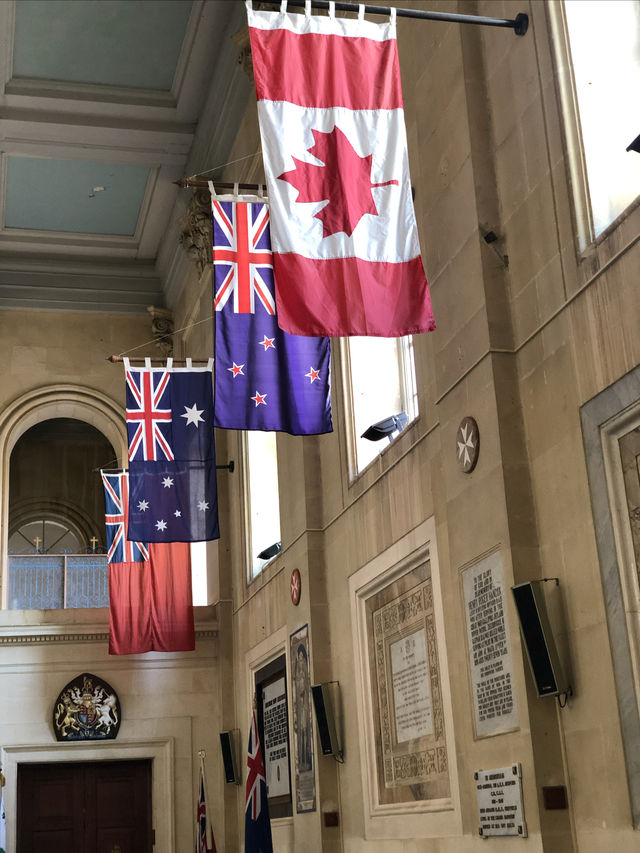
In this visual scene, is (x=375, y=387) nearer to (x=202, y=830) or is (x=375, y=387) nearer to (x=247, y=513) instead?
(x=247, y=513)

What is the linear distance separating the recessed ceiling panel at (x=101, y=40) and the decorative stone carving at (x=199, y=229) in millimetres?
1767

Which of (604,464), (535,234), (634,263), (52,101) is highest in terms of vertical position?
(52,101)

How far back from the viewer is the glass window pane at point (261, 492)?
15164 mm


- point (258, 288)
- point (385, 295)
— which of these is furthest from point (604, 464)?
point (258, 288)

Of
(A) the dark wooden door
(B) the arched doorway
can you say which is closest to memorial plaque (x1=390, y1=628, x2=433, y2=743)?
(A) the dark wooden door

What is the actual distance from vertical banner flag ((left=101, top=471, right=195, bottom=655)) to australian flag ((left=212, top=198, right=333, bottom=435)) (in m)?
5.94

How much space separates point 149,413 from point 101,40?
6011 mm

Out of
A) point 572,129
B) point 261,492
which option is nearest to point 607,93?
point 572,129

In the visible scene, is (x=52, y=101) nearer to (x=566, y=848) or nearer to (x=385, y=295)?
(x=385, y=295)

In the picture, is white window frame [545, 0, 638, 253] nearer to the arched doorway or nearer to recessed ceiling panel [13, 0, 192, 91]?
recessed ceiling panel [13, 0, 192, 91]

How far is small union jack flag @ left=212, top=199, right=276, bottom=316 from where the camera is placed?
384 inches

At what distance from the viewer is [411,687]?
9070mm

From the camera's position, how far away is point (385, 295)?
21.2ft

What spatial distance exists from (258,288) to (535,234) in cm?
340
